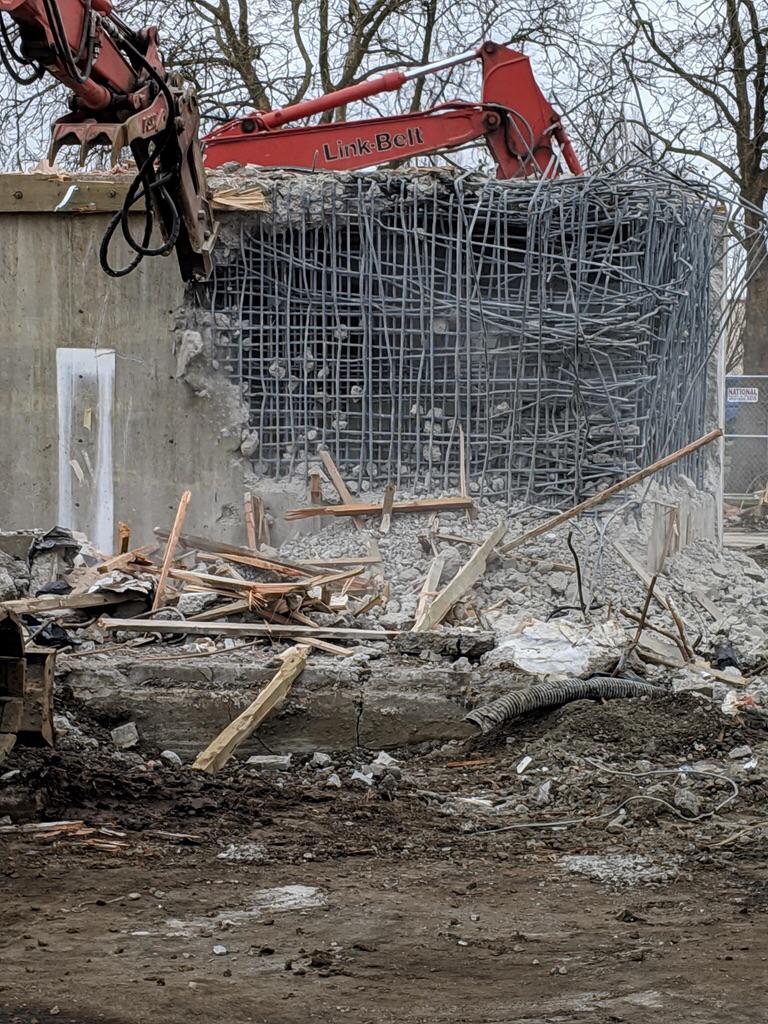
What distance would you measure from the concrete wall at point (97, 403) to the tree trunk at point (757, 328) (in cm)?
1551

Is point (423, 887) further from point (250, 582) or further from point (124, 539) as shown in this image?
point (124, 539)

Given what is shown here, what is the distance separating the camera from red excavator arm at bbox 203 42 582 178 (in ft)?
40.4

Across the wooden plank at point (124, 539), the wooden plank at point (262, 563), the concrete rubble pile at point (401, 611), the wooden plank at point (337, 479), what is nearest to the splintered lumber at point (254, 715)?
the concrete rubble pile at point (401, 611)

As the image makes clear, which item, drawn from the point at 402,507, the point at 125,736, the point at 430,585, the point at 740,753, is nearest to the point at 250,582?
the point at 430,585

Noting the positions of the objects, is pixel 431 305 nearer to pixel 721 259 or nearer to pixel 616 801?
pixel 721 259

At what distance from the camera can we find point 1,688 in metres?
6.61

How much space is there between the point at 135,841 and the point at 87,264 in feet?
22.8

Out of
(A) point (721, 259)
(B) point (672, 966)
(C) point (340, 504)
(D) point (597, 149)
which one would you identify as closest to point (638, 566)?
(C) point (340, 504)

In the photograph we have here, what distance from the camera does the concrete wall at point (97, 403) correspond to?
38.9ft

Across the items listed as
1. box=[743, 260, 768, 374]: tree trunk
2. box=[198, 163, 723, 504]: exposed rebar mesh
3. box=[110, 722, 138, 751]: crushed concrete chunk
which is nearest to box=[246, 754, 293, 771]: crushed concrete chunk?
box=[110, 722, 138, 751]: crushed concrete chunk

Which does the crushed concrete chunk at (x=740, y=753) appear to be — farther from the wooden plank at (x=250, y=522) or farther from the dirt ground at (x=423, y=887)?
the wooden plank at (x=250, y=522)

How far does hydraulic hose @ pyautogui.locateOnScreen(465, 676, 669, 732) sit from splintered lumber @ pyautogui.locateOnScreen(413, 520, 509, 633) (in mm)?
1328

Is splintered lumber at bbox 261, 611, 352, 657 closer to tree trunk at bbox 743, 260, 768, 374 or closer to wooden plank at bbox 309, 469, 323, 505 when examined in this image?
wooden plank at bbox 309, 469, 323, 505

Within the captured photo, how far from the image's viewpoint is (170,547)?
1035 centimetres
